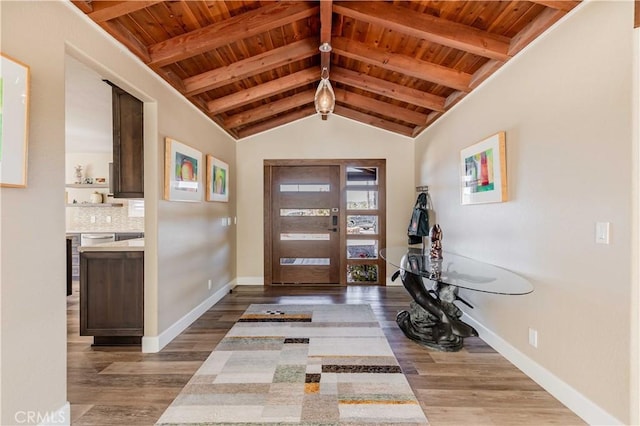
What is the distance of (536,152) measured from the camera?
2105 millimetres

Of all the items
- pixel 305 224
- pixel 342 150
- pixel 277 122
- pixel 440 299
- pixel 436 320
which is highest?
pixel 277 122

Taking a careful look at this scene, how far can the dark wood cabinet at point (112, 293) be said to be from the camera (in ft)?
8.51

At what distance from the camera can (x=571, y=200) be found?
70.9 inches

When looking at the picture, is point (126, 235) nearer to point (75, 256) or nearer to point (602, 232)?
point (75, 256)

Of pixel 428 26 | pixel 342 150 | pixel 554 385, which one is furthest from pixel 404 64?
pixel 554 385

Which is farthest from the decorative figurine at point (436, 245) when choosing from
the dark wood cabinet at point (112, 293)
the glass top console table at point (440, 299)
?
the dark wood cabinet at point (112, 293)

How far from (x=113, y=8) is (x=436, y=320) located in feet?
11.1

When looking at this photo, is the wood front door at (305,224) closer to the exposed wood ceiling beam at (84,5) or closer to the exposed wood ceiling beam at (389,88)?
the exposed wood ceiling beam at (389,88)

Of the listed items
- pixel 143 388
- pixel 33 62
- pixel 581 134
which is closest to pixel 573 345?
pixel 581 134

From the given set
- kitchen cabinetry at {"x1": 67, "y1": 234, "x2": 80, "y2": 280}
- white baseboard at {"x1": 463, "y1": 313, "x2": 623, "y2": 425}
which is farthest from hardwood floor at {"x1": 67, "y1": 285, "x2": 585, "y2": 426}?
kitchen cabinetry at {"x1": 67, "y1": 234, "x2": 80, "y2": 280}

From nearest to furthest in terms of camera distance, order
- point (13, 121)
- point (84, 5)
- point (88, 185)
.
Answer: point (13, 121)
point (84, 5)
point (88, 185)

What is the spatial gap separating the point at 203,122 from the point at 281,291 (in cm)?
254

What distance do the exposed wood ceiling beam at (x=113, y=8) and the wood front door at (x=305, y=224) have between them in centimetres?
307

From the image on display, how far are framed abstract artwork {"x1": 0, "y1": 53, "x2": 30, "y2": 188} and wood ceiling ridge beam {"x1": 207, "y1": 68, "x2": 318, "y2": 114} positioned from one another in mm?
2186
